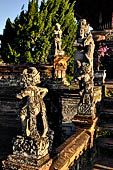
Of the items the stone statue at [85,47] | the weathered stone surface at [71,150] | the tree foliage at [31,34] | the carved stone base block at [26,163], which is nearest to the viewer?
the carved stone base block at [26,163]

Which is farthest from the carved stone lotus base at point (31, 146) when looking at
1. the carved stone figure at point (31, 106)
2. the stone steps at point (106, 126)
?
the stone steps at point (106, 126)

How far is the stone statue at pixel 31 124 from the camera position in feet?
12.2

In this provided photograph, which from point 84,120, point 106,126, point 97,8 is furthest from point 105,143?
point 97,8

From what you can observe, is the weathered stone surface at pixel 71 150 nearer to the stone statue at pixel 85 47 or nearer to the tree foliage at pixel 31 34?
the stone statue at pixel 85 47

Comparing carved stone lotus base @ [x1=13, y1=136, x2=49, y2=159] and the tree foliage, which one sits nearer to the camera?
carved stone lotus base @ [x1=13, y1=136, x2=49, y2=159]

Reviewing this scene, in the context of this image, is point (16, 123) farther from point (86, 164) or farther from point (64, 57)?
point (86, 164)

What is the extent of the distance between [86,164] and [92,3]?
15.0m

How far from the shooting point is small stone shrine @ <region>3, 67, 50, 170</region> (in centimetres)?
372

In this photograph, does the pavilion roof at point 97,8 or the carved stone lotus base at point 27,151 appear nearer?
the carved stone lotus base at point 27,151

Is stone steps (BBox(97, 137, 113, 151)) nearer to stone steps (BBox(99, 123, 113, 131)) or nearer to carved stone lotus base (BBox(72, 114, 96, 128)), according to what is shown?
stone steps (BBox(99, 123, 113, 131))

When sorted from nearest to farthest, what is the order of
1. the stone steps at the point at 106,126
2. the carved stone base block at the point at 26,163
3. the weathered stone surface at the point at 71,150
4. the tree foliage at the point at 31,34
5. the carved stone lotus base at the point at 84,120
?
1. the carved stone base block at the point at 26,163
2. the weathered stone surface at the point at 71,150
3. the carved stone lotus base at the point at 84,120
4. the stone steps at the point at 106,126
5. the tree foliage at the point at 31,34

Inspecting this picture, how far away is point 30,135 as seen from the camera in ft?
12.7

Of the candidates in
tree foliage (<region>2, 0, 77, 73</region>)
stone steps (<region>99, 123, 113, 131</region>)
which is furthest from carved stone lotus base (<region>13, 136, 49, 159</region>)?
tree foliage (<region>2, 0, 77, 73</region>)

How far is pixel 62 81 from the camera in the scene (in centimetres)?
909
